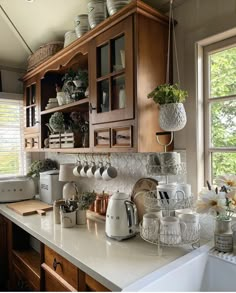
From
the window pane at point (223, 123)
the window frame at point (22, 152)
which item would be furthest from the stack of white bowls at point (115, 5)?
the window frame at point (22, 152)

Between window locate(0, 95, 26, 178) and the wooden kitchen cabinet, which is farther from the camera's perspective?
window locate(0, 95, 26, 178)

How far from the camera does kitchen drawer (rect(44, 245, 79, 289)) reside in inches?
46.1

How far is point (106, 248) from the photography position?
1.22 metres

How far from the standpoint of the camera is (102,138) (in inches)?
58.9

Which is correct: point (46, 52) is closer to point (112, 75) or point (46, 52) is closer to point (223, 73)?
point (112, 75)

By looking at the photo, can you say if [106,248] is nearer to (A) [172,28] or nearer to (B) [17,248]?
(B) [17,248]

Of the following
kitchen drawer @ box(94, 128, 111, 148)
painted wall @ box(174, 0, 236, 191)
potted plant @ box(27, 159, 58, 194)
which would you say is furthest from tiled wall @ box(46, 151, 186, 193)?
potted plant @ box(27, 159, 58, 194)

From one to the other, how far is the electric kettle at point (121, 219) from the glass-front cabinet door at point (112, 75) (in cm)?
46

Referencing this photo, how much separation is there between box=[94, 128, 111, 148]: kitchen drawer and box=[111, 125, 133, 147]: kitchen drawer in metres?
0.05

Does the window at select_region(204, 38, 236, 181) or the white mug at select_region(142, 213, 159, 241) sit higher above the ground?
the window at select_region(204, 38, 236, 181)

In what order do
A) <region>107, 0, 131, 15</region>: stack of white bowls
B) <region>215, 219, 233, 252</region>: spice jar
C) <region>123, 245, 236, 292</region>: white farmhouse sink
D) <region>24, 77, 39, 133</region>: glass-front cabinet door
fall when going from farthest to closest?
<region>24, 77, 39, 133</region>: glass-front cabinet door → <region>107, 0, 131, 15</region>: stack of white bowls → <region>215, 219, 233, 252</region>: spice jar → <region>123, 245, 236, 292</region>: white farmhouse sink

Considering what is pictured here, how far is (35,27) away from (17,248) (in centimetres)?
194

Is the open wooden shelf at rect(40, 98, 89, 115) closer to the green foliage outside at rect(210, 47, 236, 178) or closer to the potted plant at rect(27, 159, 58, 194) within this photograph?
the potted plant at rect(27, 159, 58, 194)

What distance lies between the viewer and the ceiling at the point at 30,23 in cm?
194
